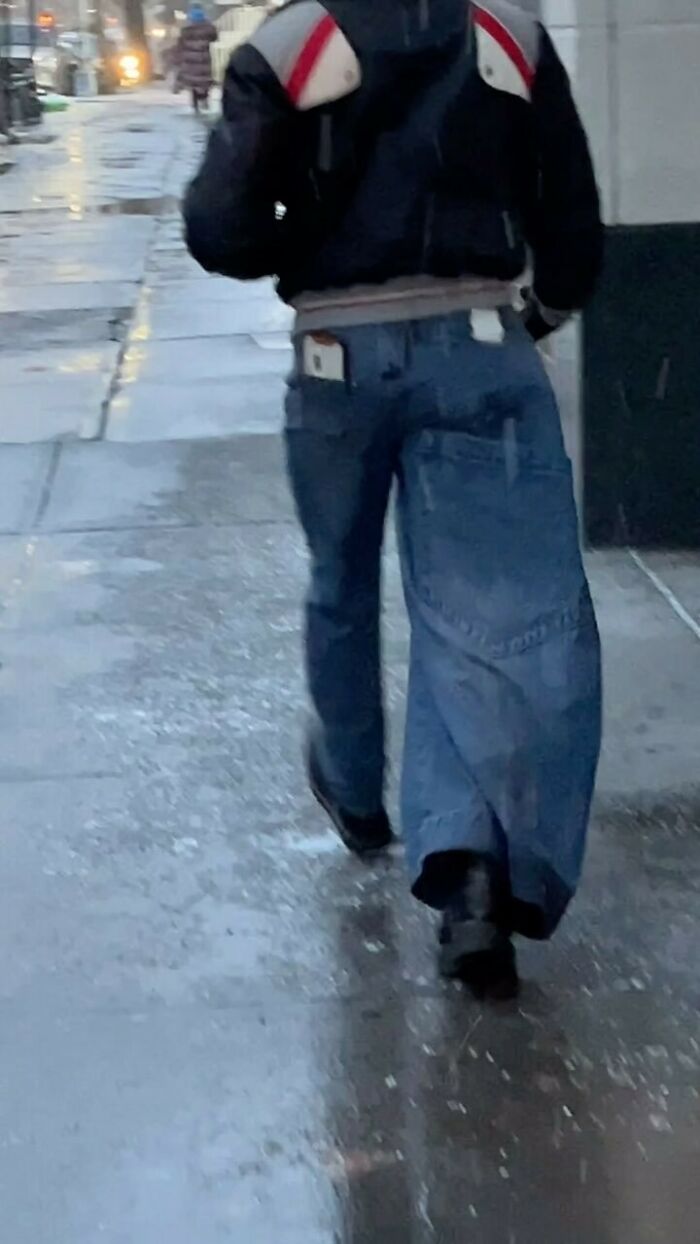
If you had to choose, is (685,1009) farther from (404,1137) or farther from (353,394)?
(353,394)

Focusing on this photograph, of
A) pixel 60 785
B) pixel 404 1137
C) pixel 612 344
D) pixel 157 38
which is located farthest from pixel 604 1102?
pixel 157 38

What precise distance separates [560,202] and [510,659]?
0.85m

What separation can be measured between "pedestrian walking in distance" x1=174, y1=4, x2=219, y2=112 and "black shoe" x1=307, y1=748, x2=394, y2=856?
109 ft

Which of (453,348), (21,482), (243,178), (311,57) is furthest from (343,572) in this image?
(21,482)

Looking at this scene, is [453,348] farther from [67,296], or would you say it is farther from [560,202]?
[67,296]

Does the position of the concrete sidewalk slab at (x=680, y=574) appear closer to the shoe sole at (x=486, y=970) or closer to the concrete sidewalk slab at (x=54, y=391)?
the shoe sole at (x=486, y=970)

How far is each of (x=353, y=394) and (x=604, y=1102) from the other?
4.38 ft

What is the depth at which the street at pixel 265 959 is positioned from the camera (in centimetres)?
332

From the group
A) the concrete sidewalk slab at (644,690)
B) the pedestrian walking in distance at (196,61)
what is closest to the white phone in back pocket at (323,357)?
the concrete sidewalk slab at (644,690)

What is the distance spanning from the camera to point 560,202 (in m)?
3.88

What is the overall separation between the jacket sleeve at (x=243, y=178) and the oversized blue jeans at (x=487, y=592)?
0.23m

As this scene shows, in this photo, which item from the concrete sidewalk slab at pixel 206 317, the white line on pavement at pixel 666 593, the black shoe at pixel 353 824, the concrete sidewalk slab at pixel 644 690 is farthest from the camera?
the concrete sidewalk slab at pixel 206 317

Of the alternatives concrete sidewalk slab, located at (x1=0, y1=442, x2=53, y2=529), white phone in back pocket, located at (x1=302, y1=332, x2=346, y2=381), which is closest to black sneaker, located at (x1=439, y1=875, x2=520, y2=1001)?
white phone in back pocket, located at (x1=302, y1=332, x2=346, y2=381)

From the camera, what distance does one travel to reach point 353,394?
3.88 meters
